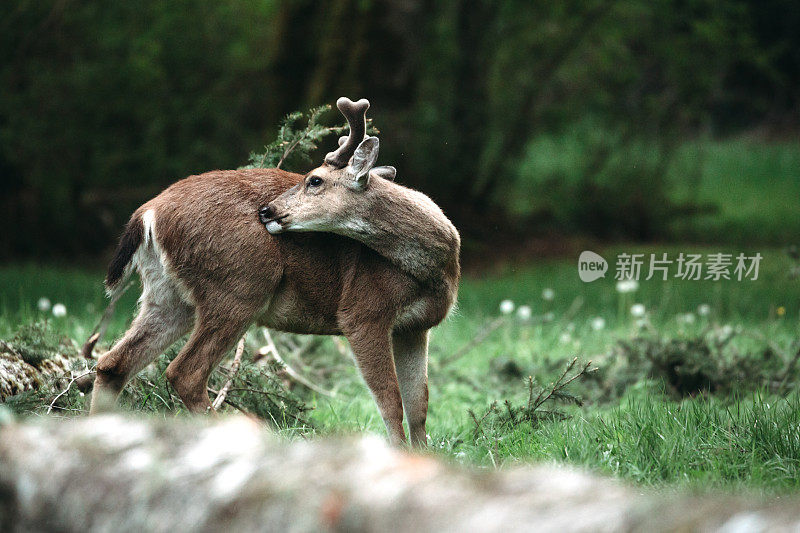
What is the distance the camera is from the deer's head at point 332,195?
4426mm

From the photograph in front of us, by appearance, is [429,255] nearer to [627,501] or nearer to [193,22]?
[627,501]

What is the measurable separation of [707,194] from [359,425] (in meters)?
12.7

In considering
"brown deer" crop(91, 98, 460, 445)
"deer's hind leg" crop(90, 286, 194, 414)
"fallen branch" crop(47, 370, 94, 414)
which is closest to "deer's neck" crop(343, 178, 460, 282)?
"brown deer" crop(91, 98, 460, 445)

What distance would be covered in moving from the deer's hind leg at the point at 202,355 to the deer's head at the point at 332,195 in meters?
0.49

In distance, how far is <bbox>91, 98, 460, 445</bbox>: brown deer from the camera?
4344 millimetres

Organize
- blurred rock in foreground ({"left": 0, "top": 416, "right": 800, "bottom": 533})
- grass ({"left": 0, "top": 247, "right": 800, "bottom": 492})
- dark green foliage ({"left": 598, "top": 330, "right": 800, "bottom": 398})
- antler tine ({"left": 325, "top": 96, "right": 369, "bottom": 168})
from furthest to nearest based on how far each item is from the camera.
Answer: dark green foliage ({"left": 598, "top": 330, "right": 800, "bottom": 398}) < antler tine ({"left": 325, "top": 96, "right": 369, "bottom": 168}) < grass ({"left": 0, "top": 247, "right": 800, "bottom": 492}) < blurred rock in foreground ({"left": 0, "top": 416, "right": 800, "bottom": 533})

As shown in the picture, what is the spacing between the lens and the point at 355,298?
455 centimetres

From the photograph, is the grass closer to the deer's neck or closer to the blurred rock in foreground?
the deer's neck

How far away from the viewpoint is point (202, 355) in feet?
14.1

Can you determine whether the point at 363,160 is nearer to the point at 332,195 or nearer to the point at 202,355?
the point at 332,195

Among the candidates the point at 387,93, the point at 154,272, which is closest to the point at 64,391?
the point at 154,272

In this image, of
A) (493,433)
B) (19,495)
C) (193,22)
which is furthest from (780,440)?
(193,22)

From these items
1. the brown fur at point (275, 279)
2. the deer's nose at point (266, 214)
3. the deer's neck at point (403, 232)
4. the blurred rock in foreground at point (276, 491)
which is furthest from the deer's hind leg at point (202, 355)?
the blurred rock in foreground at point (276, 491)

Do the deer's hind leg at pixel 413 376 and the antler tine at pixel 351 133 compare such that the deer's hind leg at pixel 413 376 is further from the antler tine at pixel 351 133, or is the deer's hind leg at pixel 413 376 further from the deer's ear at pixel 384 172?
the antler tine at pixel 351 133
